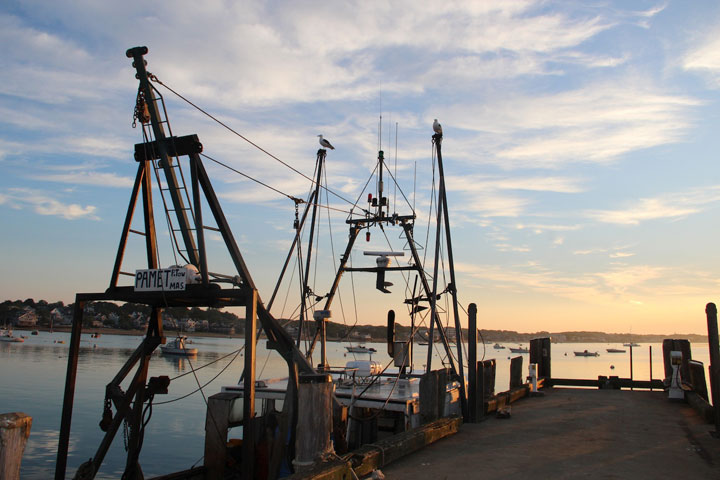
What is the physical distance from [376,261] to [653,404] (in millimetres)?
10729

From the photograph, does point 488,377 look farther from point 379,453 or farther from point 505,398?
point 379,453

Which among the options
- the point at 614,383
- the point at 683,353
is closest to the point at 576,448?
the point at 683,353

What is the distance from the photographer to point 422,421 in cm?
1384

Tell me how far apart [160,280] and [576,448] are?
30.9 feet

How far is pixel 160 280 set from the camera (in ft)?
39.2

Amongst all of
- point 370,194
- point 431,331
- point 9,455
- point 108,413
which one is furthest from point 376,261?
point 9,455

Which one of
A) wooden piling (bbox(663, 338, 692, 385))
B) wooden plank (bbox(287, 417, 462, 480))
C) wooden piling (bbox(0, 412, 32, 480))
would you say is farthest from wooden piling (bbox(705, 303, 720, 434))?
wooden piling (bbox(0, 412, 32, 480))

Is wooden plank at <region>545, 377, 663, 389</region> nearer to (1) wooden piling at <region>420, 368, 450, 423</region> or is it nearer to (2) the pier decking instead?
(2) the pier decking

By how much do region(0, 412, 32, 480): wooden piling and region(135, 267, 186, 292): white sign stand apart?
645 centimetres

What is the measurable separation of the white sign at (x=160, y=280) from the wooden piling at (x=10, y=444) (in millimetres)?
6451

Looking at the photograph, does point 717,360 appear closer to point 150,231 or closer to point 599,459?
point 599,459

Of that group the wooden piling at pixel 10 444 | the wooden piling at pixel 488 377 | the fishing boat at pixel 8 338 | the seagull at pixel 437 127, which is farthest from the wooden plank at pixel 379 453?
the fishing boat at pixel 8 338

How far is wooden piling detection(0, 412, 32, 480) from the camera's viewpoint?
5.25m

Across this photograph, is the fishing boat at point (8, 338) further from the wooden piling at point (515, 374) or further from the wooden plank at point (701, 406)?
the wooden plank at point (701, 406)
